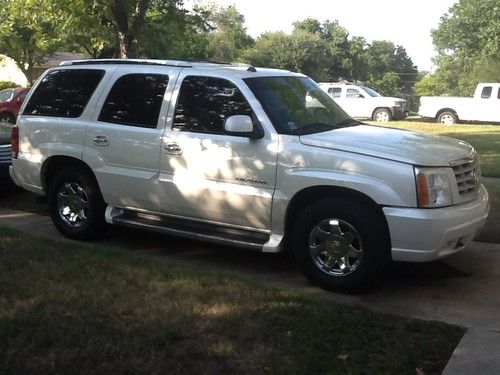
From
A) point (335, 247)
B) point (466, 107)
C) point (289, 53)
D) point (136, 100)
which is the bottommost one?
point (335, 247)

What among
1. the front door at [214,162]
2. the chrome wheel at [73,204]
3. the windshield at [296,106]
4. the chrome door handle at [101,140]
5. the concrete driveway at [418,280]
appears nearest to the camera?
the concrete driveway at [418,280]

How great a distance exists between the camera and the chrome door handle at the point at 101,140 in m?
6.35

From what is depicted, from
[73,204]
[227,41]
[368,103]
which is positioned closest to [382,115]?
[368,103]

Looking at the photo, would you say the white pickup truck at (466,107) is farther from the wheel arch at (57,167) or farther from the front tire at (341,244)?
the front tire at (341,244)

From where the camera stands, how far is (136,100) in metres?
6.30

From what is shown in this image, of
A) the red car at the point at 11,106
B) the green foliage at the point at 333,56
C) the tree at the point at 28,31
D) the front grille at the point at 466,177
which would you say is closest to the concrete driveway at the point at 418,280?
the front grille at the point at 466,177

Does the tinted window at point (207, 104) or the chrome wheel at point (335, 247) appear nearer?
the chrome wheel at point (335, 247)

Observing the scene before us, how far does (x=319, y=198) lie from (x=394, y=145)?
72 centimetres

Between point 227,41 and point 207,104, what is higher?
point 227,41

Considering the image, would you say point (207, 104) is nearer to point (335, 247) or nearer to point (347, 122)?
point (347, 122)

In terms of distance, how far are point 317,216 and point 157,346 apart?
1.72 m

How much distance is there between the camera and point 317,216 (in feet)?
16.8

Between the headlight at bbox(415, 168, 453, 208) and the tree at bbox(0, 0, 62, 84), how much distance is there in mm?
10744

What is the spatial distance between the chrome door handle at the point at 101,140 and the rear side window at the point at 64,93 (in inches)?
16.4
